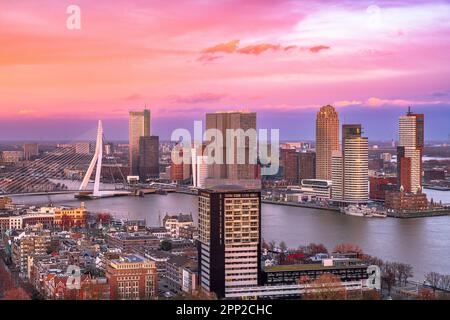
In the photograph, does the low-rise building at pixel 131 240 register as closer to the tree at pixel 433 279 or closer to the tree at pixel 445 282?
the tree at pixel 433 279

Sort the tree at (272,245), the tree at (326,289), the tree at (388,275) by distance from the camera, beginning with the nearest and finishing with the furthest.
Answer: the tree at (326,289) < the tree at (388,275) < the tree at (272,245)

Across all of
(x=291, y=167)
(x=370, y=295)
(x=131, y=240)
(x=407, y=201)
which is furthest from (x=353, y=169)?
(x=370, y=295)

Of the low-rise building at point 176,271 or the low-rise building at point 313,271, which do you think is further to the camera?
the low-rise building at point 176,271

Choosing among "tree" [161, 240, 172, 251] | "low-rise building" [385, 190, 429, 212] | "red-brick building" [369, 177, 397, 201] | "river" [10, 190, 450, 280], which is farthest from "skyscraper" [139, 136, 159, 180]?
"tree" [161, 240, 172, 251]

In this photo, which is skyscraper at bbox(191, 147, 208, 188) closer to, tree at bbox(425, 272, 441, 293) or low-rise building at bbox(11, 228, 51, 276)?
low-rise building at bbox(11, 228, 51, 276)

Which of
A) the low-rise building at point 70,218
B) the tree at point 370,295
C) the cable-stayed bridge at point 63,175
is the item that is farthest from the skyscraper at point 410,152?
the tree at point 370,295

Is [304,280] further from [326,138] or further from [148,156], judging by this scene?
[148,156]
